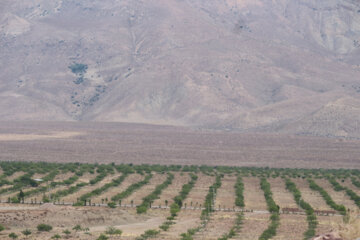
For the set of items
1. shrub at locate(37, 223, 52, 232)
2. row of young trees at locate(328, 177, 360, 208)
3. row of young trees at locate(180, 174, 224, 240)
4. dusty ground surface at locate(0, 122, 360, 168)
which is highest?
dusty ground surface at locate(0, 122, 360, 168)

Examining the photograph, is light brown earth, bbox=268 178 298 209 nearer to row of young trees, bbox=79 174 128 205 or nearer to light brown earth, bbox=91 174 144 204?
light brown earth, bbox=91 174 144 204

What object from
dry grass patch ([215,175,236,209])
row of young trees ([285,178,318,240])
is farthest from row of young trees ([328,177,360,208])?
dry grass patch ([215,175,236,209])

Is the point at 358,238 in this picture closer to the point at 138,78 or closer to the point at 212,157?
the point at 212,157

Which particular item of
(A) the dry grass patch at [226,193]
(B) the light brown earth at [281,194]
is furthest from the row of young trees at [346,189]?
(A) the dry grass patch at [226,193]

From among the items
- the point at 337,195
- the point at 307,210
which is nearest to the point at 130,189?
the point at 337,195

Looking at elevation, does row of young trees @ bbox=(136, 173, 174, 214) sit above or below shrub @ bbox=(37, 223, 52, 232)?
above

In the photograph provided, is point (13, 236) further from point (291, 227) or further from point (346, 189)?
point (346, 189)

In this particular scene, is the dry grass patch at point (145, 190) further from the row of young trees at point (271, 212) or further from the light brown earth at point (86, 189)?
the row of young trees at point (271, 212)
